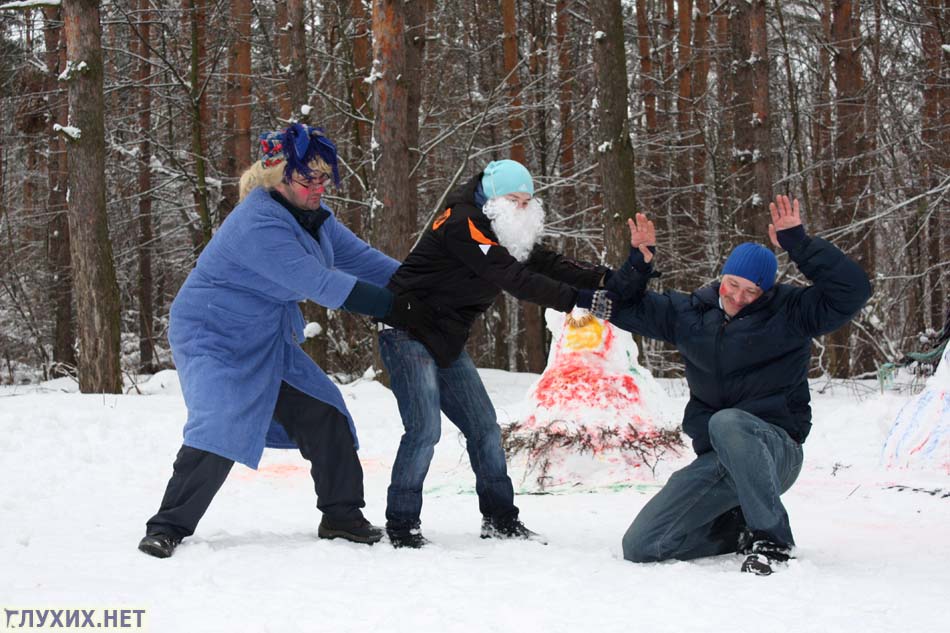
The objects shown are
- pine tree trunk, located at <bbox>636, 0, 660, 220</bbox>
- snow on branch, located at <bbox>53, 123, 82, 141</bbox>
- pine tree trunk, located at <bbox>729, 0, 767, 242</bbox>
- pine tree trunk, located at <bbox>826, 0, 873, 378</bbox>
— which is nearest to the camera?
snow on branch, located at <bbox>53, 123, 82, 141</bbox>

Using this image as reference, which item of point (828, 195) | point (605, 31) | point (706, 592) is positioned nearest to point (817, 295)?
point (706, 592)

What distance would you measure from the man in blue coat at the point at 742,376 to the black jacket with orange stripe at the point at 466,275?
0.29 metres

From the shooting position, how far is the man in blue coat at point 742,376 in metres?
3.62

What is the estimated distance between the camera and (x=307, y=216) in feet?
13.6

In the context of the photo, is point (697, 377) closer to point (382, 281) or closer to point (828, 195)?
point (382, 281)

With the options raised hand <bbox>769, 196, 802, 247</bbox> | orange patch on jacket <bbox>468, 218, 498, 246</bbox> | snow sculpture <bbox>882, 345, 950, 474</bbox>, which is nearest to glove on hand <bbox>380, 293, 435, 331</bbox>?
orange patch on jacket <bbox>468, 218, 498, 246</bbox>

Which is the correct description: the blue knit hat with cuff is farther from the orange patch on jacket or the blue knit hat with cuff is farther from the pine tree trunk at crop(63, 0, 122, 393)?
the pine tree trunk at crop(63, 0, 122, 393)

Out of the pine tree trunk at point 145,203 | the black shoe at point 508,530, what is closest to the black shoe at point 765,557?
the black shoe at point 508,530

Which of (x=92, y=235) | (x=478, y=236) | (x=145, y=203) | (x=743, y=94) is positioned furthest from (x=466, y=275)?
(x=145, y=203)

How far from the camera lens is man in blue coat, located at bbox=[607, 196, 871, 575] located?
362cm

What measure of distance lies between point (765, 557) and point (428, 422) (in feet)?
4.92

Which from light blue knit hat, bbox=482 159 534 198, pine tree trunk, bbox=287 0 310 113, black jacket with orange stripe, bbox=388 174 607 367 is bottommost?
black jacket with orange stripe, bbox=388 174 607 367

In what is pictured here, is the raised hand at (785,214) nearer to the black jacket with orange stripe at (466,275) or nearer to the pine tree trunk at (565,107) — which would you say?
the black jacket with orange stripe at (466,275)

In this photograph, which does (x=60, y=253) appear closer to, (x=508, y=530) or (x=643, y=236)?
(x=508, y=530)
